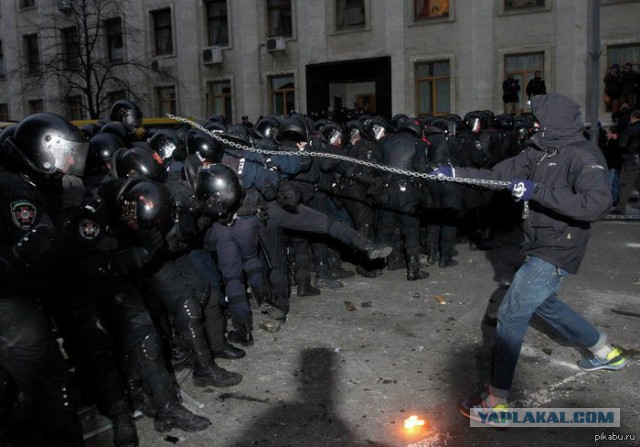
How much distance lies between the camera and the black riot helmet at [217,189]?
494 cm

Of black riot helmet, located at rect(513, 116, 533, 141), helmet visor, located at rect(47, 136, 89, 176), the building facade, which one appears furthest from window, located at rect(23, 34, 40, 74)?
helmet visor, located at rect(47, 136, 89, 176)

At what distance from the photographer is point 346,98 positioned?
25.0 metres

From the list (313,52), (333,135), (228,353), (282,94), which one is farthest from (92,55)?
(228,353)

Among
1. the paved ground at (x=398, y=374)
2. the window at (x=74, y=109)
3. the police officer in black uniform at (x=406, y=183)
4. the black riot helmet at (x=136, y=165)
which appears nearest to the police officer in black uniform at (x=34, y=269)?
the paved ground at (x=398, y=374)

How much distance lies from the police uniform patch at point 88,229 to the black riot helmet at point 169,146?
8.29 feet

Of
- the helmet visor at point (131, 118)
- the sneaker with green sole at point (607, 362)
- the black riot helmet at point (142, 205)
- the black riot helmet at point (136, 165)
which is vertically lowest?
the sneaker with green sole at point (607, 362)

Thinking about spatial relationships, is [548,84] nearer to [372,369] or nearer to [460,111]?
[460,111]

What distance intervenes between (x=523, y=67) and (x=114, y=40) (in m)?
19.1

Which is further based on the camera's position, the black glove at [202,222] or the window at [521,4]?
the window at [521,4]

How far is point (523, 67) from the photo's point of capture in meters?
20.2

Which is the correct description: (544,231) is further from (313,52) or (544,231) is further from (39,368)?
(313,52)

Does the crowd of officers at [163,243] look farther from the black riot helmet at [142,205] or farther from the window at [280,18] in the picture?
the window at [280,18]

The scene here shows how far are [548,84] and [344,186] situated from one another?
14.3m

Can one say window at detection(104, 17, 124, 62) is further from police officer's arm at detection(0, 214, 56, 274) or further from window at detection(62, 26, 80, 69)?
police officer's arm at detection(0, 214, 56, 274)
